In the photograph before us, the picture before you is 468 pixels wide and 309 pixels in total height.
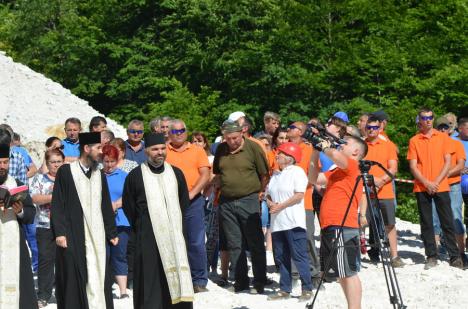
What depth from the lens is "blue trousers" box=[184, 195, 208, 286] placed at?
1134cm

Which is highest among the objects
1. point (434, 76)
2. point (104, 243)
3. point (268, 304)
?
point (434, 76)

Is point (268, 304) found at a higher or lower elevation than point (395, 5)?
lower

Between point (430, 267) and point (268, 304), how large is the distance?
2.82 metres

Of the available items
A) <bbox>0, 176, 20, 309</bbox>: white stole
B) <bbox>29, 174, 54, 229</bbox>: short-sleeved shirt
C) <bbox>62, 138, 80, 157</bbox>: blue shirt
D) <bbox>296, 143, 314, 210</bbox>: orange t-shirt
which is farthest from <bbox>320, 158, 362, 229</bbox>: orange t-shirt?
<bbox>62, 138, 80, 157</bbox>: blue shirt

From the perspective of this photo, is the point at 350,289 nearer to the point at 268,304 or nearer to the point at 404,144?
the point at 268,304

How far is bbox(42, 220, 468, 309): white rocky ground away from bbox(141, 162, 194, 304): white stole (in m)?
1.46

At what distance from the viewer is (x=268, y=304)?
1057 cm

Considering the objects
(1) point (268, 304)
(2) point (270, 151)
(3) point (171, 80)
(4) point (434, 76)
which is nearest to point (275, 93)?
(3) point (171, 80)

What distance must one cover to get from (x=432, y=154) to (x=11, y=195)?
6.21m

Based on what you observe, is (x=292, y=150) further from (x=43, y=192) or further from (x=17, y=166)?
(x=17, y=166)

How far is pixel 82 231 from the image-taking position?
907cm

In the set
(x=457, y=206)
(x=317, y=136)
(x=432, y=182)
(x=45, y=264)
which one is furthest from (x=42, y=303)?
(x=457, y=206)

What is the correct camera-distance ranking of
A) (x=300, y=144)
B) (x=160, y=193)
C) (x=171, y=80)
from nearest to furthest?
(x=160, y=193)
(x=300, y=144)
(x=171, y=80)

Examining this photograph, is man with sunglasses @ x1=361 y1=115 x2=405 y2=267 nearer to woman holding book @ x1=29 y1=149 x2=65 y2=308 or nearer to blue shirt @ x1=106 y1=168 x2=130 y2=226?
blue shirt @ x1=106 y1=168 x2=130 y2=226
